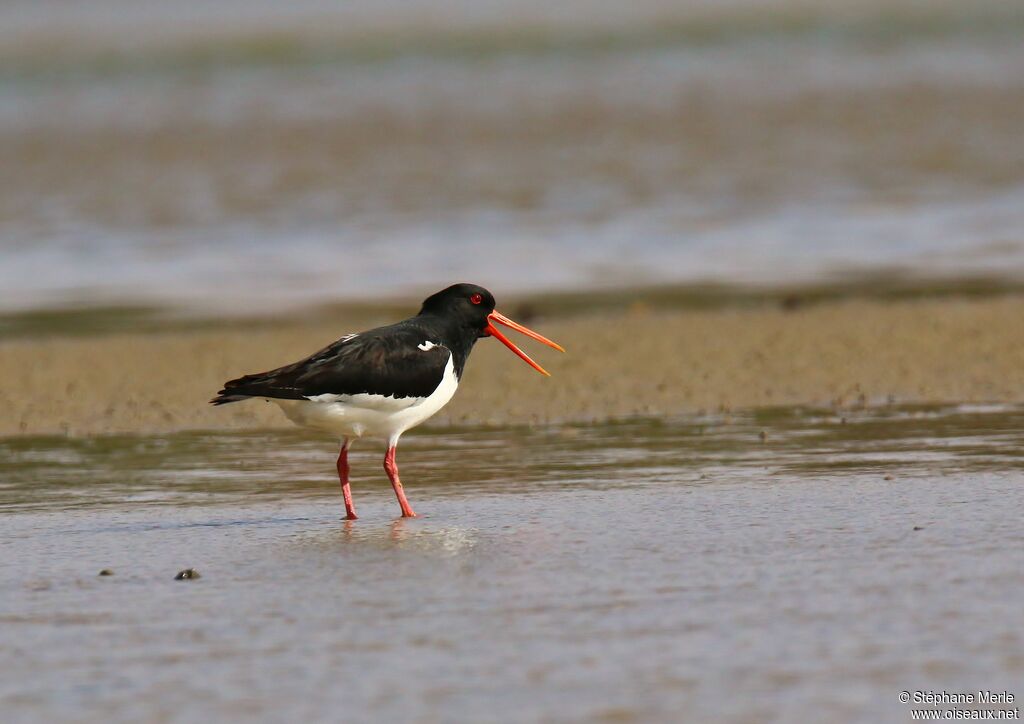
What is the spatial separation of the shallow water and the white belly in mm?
358

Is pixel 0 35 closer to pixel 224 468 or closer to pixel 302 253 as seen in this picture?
pixel 302 253

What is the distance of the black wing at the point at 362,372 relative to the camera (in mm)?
7406

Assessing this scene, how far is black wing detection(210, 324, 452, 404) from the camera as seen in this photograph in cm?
741

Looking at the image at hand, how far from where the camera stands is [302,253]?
54.7ft

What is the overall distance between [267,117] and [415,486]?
1947cm

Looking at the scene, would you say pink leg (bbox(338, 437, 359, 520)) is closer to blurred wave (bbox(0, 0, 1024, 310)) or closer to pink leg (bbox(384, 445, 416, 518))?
pink leg (bbox(384, 445, 416, 518))

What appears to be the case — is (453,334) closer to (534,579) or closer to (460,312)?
(460,312)

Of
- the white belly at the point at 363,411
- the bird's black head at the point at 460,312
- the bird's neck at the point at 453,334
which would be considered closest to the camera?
the white belly at the point at 363,411

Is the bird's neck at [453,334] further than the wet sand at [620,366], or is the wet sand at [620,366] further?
the wet sand at [620,366]

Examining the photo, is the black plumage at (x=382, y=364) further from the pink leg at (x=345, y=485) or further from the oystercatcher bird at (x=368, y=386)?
the pink leg at (x=345, y=485)

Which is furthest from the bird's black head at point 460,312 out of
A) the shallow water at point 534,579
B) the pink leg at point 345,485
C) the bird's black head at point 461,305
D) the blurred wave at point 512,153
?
the blurred wave at point 512,153

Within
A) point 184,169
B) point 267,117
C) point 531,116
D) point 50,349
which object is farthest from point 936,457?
point 267,117

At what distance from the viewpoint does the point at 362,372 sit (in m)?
7.52

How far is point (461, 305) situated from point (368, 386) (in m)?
0.97
